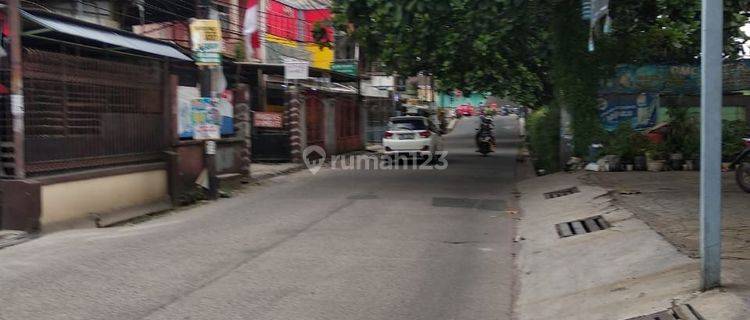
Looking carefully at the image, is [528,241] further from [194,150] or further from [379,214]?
[194,150]

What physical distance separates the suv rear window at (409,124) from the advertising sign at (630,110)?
247 inches

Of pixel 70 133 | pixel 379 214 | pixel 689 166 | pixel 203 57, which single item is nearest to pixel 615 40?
pixel 689 166

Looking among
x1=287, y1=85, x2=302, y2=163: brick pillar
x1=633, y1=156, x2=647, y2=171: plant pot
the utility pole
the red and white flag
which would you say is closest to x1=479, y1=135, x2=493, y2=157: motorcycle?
x1=287, y1=85, x2=302, y2=163: brick pillar

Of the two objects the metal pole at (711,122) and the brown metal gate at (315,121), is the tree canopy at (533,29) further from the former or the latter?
the metal pole at (711,122)

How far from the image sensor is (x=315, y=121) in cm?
2442

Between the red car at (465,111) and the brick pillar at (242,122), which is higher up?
the red car at (465,111)

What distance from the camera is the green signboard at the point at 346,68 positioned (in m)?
24.8

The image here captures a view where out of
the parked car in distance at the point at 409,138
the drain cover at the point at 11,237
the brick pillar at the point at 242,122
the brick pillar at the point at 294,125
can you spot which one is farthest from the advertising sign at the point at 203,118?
the parked car in distance at the point at 409,138

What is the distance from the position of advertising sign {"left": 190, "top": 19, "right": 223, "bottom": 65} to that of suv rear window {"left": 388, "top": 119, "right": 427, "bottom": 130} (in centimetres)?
937

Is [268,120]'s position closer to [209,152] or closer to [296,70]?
[296,70]

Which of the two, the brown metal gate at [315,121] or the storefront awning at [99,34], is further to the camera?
the brown metal gate at [315,121]

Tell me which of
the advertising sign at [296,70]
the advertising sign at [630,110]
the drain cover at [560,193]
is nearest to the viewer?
the drain cover at [560,193]

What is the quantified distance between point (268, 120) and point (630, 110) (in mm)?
11403

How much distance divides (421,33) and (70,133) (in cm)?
802
